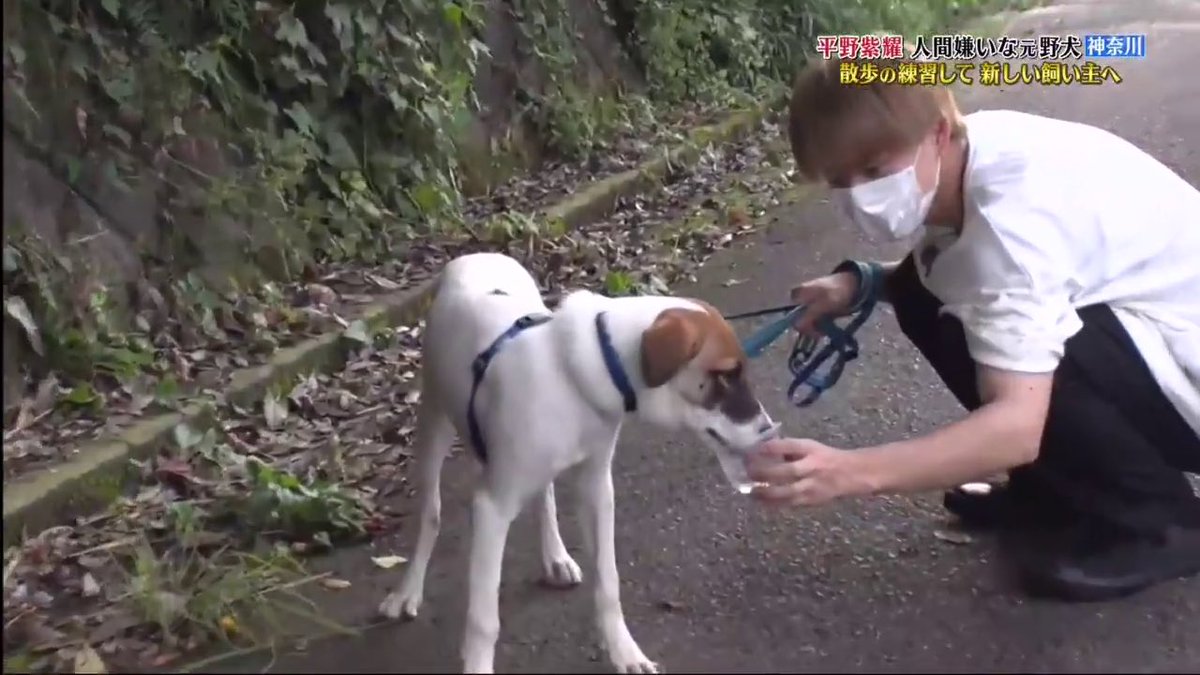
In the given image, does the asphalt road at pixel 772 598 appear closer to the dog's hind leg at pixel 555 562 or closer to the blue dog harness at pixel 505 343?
the dog's hind leg at pixel 555 562

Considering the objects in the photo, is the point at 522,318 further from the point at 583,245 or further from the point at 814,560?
the point at 583,245

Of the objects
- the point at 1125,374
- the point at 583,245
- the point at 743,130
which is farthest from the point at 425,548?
the point at 743,130

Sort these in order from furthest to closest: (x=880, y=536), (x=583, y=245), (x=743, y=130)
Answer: (x=743, y=130) → (x=583, y=245) → (x=880, y=536)

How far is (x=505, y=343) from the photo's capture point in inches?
113

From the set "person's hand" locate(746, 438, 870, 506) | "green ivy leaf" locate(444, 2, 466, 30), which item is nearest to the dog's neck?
"person's hand" locate(746, 438, 870, 506)

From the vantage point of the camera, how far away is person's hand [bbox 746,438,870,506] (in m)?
2.78

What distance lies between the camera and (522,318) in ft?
9.68

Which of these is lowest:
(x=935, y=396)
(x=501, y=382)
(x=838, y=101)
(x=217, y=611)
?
(x=935, y=396)

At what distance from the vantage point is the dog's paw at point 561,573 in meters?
3.34

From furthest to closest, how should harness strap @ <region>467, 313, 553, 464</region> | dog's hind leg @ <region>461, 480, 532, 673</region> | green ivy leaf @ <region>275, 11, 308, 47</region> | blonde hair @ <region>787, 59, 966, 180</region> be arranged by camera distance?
green ivy leaf @ <region>275, 11, 308, 47</region> → blonde hair @ <region>787, 59, 966, 180</region> → harness strap @ <region>467, 313, 553, 464</region> → dog's hind leg @ <region>461, 480, 532, 673</region>

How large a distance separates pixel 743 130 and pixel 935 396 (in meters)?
4.45

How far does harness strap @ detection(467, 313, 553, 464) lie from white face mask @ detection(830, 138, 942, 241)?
735mm

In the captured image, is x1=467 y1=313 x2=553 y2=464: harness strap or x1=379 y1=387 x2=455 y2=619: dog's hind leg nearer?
x1=467 y1=313 x2=553 y2=464: harness strap

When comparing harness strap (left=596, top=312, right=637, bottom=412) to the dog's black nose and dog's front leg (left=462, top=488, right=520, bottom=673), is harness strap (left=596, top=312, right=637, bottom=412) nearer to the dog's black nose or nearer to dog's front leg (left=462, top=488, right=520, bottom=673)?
the dog's black nose
